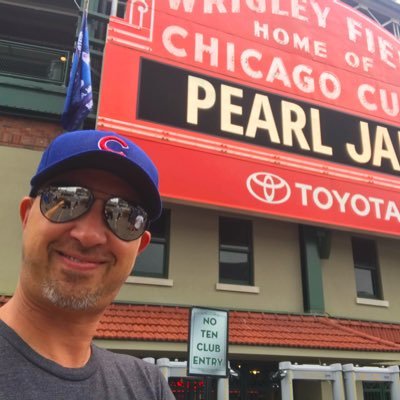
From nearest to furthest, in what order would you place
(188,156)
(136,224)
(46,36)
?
(136,224)
(188,156)
(46,36)

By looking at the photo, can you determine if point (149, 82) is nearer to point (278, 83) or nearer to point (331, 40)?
point (278, 83)

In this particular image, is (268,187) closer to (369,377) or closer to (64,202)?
(369,377)

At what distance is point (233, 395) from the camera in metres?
8.81

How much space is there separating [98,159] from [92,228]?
23cm

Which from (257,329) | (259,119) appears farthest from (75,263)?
(259,119)

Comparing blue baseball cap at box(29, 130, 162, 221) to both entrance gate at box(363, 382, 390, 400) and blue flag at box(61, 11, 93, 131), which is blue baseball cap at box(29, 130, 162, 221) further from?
entrance gate at box(363, 382, 390, 400)

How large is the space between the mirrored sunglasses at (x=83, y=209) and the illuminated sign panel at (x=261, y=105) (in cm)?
671

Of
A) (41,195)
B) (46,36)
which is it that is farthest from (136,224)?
(46,36)

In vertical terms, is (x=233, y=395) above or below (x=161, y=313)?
below

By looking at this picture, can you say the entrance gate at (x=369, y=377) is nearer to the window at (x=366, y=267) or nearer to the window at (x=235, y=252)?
the window at (x=235, y=252)

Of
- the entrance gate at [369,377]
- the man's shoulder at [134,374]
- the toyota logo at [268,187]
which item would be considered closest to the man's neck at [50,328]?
the man's shoulder at [134,374]

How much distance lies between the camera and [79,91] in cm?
766

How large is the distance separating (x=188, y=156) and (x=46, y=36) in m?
5.11

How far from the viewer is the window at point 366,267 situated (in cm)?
1071
